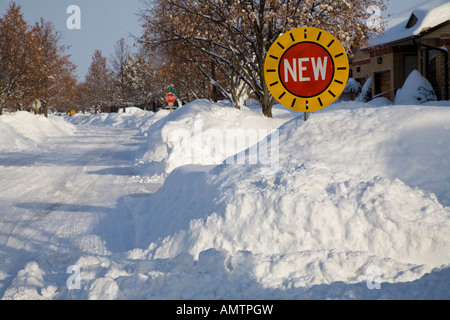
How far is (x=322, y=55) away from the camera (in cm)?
453

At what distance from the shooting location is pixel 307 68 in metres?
4.57

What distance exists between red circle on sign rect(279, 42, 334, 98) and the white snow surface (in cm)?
115

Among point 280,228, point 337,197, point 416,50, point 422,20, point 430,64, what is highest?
point 422,20

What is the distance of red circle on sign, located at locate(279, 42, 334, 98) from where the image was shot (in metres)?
4.54

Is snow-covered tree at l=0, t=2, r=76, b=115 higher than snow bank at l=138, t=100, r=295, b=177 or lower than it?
higher

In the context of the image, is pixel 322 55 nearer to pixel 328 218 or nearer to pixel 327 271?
pixel 328 218

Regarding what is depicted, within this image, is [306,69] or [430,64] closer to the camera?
[306,69]

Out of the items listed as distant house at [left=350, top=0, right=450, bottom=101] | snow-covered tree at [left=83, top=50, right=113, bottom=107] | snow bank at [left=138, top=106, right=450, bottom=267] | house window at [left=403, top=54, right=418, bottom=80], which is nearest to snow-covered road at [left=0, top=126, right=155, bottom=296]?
snow bank at [left=138, top=106, right=450, bottom=267]

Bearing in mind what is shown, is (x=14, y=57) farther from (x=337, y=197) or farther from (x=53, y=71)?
(x=337, y=197)

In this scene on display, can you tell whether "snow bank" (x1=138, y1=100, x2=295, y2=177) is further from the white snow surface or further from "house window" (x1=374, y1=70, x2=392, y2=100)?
"house window" (x1=374, y1=70, x2=392, y2=100)

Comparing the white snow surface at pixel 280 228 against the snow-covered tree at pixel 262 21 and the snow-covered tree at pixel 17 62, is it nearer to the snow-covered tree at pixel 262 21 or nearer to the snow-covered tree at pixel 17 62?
the snow-covered tree at pixel 262 21

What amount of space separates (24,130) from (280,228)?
2305 cm

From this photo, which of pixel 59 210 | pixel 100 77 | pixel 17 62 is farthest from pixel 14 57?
pixel 100 77

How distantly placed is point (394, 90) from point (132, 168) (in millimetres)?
17202
